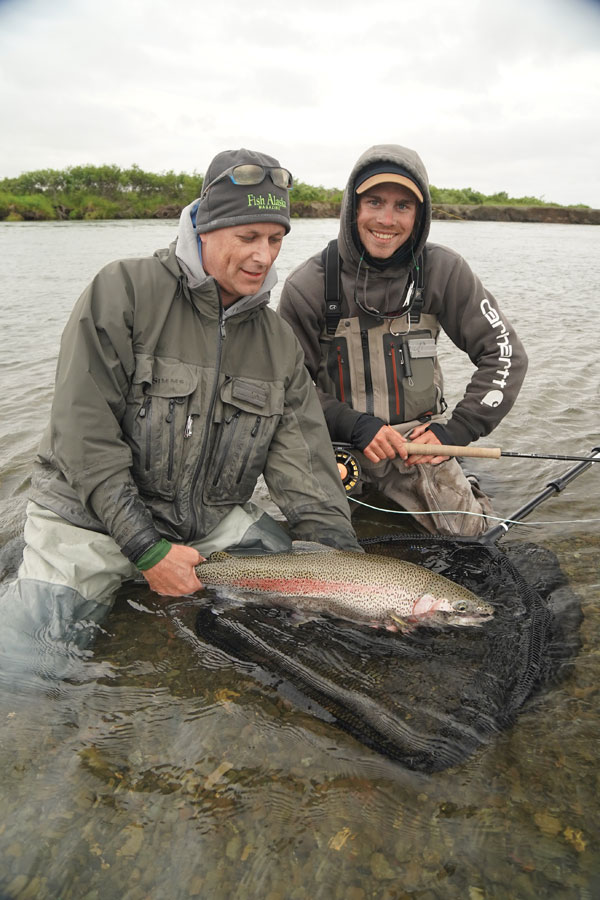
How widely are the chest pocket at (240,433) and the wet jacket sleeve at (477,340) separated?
147 centimetres

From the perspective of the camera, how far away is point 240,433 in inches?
137

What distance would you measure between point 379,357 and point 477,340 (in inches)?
27.2

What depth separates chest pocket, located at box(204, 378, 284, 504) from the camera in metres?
3.42

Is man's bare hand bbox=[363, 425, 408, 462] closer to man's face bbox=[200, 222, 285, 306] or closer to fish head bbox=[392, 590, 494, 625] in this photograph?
fish head bbox=[392, 590, 494, 625]

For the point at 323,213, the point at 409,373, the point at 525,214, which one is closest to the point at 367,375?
the point at 409,373

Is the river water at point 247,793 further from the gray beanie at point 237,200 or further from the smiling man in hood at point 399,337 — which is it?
the gray beanie at point 237,200

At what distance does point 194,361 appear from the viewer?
3305 mm

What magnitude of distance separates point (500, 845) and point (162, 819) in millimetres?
1185

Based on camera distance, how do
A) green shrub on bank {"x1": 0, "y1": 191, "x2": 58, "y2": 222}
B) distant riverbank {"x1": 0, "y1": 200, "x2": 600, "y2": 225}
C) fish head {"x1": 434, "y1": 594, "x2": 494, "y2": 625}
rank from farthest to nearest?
distant riverbank {"x1": 0, "y1": 200, "x2": 600, "y2": 225}, green shrub on bank {"x1": 0, "y1": 191, "x2": 58, "y2": 222}, fish head {"x1": 434, "y1": 594, "x2": 494, "y2": 625}

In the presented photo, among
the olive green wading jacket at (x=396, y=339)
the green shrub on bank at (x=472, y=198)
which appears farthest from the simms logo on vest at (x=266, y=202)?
the green shrub on bank at (x=472, y=198)

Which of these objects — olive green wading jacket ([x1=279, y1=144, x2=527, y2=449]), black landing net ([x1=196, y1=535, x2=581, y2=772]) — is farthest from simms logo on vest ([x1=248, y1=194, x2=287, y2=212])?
black landing net ([x1=196, y1=535, x2=581, y2=772])

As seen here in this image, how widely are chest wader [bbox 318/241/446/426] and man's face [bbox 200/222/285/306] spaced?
3.83 ft

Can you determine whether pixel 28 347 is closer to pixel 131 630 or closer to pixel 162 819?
pixel 131 630

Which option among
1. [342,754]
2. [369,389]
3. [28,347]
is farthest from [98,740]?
[28,347]
